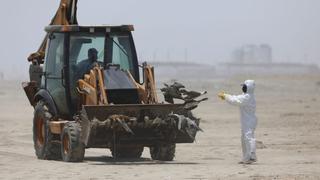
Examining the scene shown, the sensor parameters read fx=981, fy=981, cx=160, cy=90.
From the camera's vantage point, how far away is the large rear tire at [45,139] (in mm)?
20547

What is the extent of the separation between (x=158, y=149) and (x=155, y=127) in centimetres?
138

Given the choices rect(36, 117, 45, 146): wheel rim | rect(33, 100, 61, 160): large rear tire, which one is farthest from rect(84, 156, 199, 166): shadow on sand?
rect(36, 117, 45, 146): wheel rim

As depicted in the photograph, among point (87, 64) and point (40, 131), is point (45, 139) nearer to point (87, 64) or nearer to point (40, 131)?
point (40, 131)

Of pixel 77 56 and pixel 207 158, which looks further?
pixel 207 158

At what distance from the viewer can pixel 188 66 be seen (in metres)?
199

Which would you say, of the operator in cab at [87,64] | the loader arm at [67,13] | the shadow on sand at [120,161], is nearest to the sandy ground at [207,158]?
the shadow on sand at [120,161]

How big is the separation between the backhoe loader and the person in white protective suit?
0.92 m

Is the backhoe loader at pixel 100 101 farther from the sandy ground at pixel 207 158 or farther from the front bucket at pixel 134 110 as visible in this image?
the sandy ground at pixel 207 158

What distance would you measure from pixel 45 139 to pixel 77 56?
74.8 inches

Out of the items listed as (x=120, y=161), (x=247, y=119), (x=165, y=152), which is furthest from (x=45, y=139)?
(x=247, y=119)

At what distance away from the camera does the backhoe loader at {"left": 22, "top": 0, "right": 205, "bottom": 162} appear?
1902cm

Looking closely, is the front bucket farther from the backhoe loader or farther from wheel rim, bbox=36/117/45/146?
wheel rim, bbox=36/117/45/146

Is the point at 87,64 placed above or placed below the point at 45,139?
above

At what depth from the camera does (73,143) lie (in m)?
19.1
